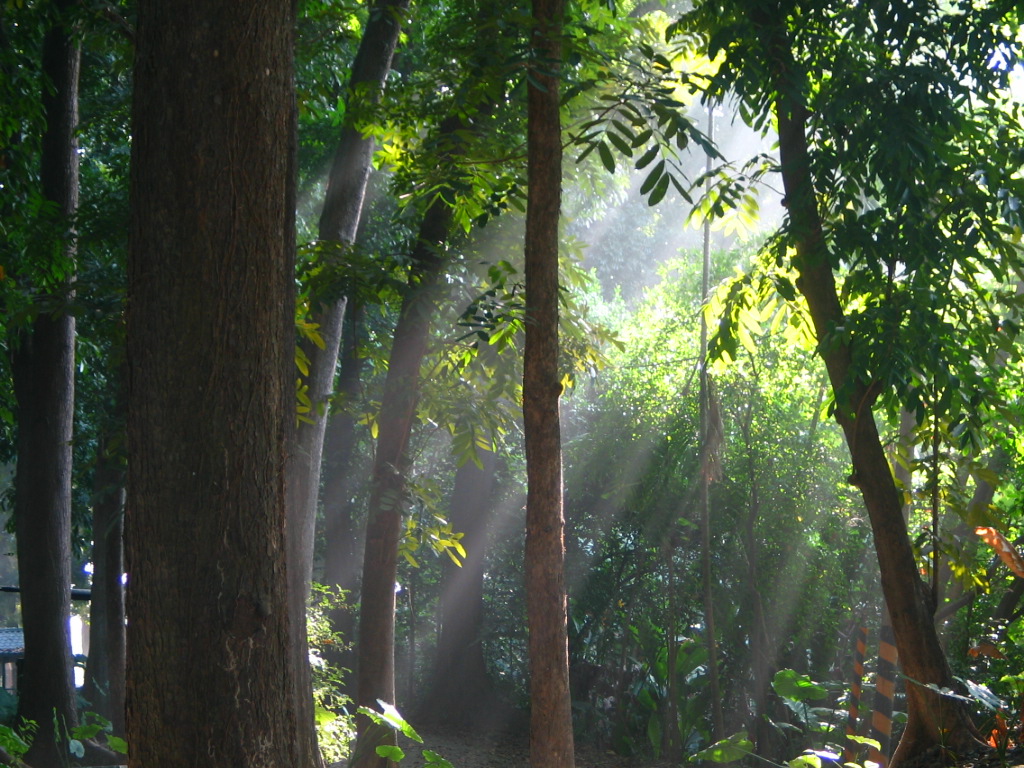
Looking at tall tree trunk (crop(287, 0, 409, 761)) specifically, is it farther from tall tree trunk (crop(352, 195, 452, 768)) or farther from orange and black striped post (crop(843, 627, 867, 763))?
orange and black striped post (crop(843, 627, 867, 763))

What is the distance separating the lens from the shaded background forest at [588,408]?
5.86m

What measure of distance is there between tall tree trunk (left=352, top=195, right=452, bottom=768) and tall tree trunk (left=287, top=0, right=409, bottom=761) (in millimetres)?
481

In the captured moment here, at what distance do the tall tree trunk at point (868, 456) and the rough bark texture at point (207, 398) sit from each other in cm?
363

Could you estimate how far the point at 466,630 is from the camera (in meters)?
15.0

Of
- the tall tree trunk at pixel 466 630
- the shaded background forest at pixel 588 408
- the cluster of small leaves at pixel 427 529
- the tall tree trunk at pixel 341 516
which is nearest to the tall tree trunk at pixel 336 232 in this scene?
the shaded background forest at pixel 588 408

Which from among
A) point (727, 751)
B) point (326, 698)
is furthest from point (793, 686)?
point (326, 698)

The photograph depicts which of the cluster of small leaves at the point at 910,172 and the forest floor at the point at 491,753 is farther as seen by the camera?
the forest floor at the point at 491,753

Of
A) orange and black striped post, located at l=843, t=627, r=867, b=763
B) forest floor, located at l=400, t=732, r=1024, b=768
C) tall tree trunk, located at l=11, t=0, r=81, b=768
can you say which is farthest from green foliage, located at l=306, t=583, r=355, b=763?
orange and black striped post, located at l=843, t=627, r=867, b=763

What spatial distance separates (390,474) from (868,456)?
3253 millimetres

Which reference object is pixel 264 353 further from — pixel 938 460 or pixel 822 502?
pixel 822 502

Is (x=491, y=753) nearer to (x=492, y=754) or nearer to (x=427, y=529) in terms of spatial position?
(x=492, y=754)

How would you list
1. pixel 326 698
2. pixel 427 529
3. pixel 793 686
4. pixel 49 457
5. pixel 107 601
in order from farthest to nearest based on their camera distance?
pixel 107 601, pixel 326 698, pixel 49 457, pixel 427 529, pixel 793 686

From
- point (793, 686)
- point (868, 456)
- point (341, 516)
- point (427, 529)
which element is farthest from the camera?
point (341, 516)

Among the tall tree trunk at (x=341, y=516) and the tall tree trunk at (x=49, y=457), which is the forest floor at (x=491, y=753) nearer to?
the tall tree trunk at (x=341, y=516)
